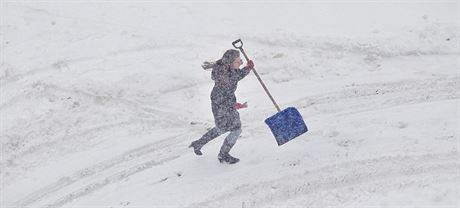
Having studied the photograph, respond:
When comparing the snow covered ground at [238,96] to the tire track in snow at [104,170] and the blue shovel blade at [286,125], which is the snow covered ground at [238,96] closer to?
the tire track in snow at [104,170]

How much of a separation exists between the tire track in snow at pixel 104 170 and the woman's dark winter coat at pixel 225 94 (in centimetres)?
203

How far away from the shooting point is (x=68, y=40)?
56.1 feet

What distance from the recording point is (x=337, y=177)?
9.97m

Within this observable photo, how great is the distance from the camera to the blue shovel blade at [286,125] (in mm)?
10000

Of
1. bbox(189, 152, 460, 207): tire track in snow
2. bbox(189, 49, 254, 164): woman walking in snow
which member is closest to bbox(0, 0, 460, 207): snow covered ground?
bbox(189, 152, 460, 207): tire track in snow

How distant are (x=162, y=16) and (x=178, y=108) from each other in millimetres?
5209

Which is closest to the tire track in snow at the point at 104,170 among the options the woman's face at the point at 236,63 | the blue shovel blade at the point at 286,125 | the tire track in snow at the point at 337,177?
the tire track in snow at the point at 337,177

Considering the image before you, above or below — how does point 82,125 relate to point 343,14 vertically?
below

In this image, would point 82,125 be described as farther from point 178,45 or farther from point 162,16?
point 162,16

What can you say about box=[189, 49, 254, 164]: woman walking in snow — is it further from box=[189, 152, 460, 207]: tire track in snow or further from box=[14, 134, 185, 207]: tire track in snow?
box=[14, 134, 185, 207]: tire track in snow

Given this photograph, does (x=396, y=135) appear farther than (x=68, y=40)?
No

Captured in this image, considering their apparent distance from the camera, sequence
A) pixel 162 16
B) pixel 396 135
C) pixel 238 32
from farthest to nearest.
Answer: pixel 162 16 < pixel 238 32 < pixel 396 135

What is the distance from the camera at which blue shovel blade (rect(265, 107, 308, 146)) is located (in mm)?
10000

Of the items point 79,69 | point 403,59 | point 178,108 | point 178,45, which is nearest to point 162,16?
point 178,45
